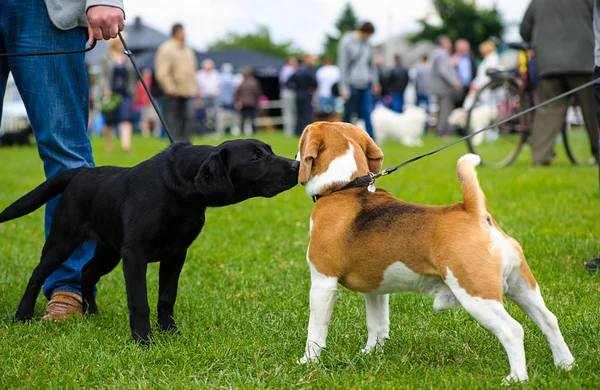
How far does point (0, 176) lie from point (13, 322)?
25.3 ft

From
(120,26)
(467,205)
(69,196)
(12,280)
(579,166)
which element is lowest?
(579,166)

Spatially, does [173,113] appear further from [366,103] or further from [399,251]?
[399,251]

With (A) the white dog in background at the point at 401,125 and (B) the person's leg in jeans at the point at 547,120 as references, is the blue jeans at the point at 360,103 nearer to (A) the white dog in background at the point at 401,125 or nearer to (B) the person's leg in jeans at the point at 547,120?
(A) the white dog in background at the point at 401,125

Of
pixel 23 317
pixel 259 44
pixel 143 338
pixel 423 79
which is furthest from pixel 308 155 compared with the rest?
pixel 259 44

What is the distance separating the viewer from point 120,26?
12.4 ft

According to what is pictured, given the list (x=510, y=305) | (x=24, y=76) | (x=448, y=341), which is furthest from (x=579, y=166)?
(x=24, y=76)

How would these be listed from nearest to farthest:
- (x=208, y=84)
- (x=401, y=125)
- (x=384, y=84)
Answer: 1. (x=401, y=125)
2. (x=384, y=84)
3. (x=208, y=84)

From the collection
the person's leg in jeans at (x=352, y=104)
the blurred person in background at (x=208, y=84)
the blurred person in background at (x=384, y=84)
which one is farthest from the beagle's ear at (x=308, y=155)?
the blurred person in background at (x=208, y=84)

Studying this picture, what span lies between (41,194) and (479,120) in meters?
12.9

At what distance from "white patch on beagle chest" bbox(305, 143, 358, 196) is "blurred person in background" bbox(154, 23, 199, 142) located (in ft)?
36.5

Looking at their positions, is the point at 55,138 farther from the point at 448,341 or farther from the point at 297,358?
the point at 448,341

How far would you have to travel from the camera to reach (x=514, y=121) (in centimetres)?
1022

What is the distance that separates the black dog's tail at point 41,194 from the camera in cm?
380

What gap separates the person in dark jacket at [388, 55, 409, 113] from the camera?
21406mm
